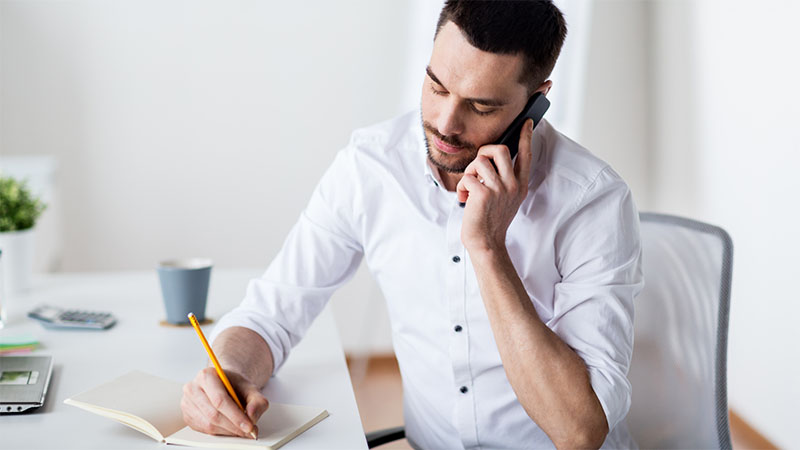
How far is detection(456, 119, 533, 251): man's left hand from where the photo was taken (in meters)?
1.13

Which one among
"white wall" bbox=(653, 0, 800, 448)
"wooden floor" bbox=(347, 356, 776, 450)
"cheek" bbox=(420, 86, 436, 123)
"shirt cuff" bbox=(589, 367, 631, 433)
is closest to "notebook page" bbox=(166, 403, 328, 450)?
"shirt cuff" bbox=(589, 367, 631, 433)

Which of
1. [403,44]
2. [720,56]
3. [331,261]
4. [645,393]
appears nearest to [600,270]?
[645,393]

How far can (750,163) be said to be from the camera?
2404 mm

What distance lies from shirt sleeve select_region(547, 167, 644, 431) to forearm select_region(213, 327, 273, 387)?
45 centimetres

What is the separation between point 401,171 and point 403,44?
66.7 inches

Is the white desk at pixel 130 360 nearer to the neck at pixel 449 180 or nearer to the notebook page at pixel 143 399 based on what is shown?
the notebook page at pixel 143 399

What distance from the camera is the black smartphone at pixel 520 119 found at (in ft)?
4.04

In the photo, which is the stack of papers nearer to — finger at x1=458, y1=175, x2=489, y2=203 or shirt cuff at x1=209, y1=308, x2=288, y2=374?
shirt cuff at x1=209, y1=308, x2=288, y2=374

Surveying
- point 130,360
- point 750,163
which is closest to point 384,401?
point 750,163

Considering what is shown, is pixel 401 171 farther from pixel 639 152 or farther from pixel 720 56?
pixel 639 152

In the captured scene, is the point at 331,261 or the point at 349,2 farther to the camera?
the point at 349,2

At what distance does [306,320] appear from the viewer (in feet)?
4.26

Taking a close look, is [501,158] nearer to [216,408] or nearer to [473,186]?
[473,186]

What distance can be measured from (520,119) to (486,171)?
0.13m
